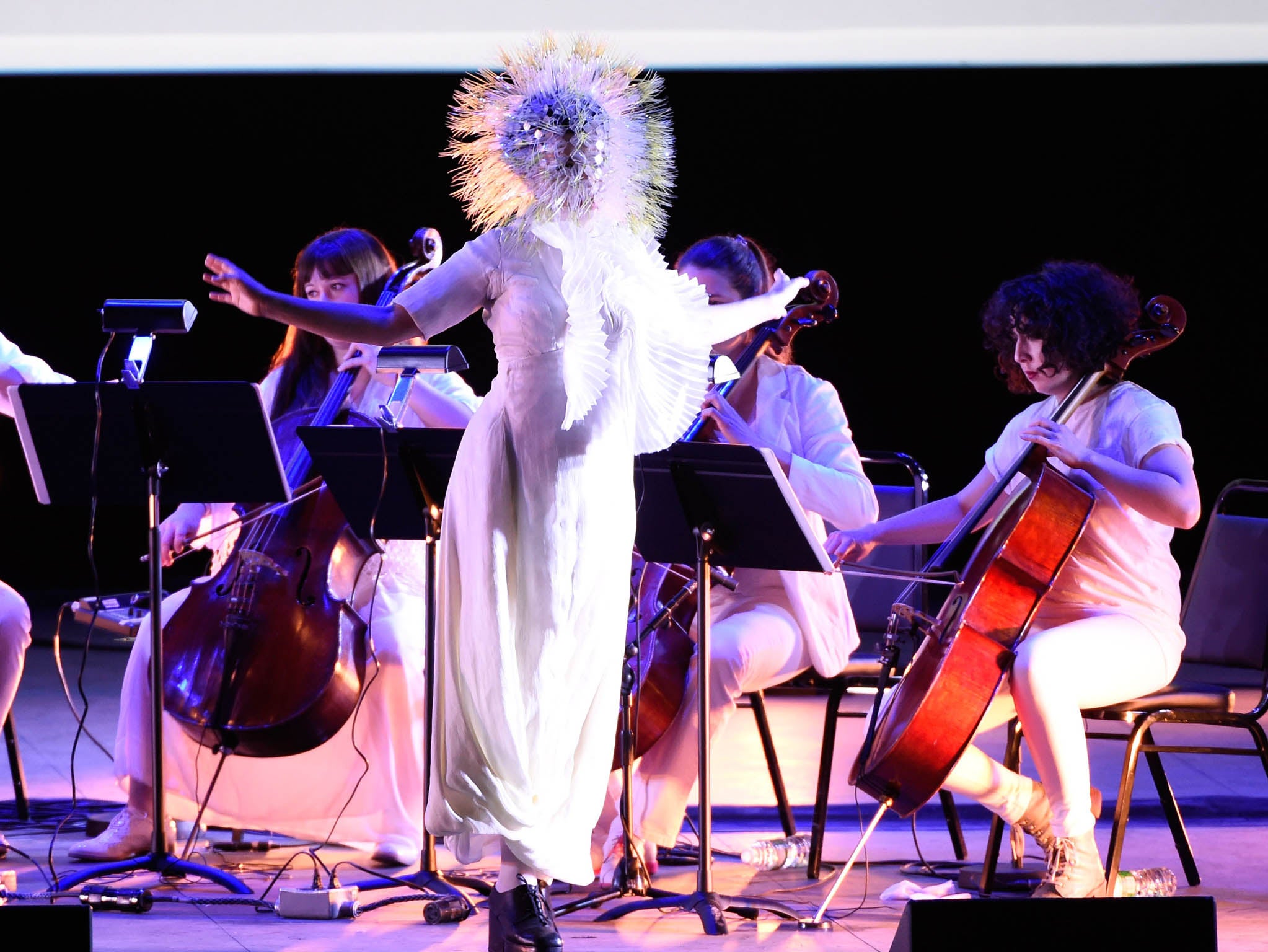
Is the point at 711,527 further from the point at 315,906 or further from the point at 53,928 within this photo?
the point at 53,928

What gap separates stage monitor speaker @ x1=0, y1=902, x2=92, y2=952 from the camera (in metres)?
1.66

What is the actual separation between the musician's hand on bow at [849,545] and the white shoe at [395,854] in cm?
107

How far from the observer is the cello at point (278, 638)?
2871 millimetres

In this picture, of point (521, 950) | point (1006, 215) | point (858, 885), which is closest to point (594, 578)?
point (521, 950)

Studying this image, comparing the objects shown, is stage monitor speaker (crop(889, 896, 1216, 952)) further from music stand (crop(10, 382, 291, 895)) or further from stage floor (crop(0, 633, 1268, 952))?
music stand (crop(10, 382, 291, 895))

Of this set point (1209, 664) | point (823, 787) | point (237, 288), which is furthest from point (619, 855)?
point (237, 288)

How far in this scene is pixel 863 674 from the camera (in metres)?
3.20

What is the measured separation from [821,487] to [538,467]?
104 centimetres

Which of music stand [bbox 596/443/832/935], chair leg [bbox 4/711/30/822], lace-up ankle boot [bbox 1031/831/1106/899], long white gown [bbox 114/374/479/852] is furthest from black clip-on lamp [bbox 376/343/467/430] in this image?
chair leg [bbox 4/711/30/822]

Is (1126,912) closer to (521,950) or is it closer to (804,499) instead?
(521,950)

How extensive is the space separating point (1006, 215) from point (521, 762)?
4896mm

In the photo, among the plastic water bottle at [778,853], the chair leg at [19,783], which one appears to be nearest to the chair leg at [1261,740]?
the plastic water bottle at [778,853]

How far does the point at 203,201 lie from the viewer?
6.85 meters

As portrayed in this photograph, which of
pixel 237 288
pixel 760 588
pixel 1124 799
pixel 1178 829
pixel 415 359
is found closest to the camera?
pixel 237 288
